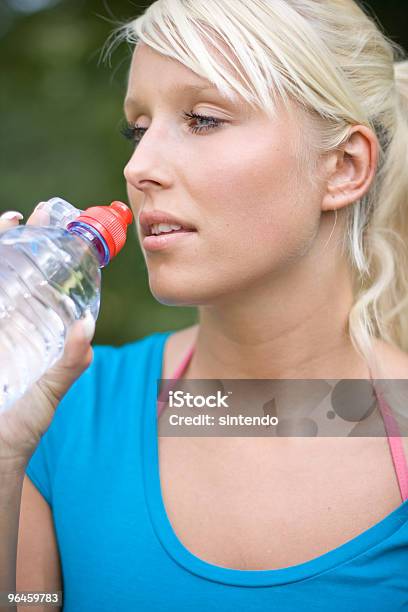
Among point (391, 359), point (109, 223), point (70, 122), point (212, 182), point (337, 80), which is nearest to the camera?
point (109, 223)

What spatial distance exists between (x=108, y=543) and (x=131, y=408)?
14.2 inches

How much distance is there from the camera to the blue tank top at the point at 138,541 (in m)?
1.54

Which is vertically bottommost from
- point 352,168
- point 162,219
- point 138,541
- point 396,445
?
point 138,541

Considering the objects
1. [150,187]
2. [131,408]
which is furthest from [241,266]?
[131,408]

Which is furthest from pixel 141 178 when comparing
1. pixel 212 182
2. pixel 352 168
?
pixel 352 168

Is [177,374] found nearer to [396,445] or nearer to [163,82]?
[396,445]

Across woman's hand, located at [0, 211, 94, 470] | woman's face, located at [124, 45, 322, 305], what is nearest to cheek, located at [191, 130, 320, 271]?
woman's face, located at [124, 45, 322, 305]

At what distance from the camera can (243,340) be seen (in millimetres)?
1840

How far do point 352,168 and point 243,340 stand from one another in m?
0.52

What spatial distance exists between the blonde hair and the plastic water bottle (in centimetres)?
44

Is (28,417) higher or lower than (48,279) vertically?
lower

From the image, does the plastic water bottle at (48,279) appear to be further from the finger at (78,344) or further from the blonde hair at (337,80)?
the blonde hair at (337,80)

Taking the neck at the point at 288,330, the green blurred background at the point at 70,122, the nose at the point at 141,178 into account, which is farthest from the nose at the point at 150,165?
the green blurred background at the point at 70,122

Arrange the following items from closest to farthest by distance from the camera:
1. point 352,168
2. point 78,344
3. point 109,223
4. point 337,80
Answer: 1. point 78,344
2. point 109,223
3. point 337,80
4. point 352,168
